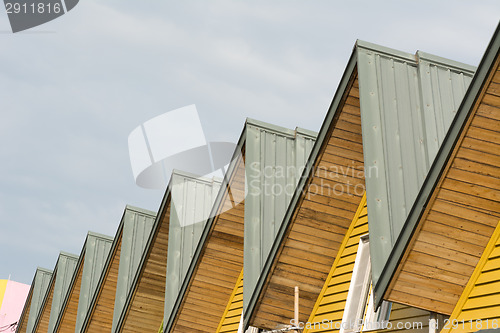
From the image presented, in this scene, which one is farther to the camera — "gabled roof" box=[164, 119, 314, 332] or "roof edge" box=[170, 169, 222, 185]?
"roof edge" box=[170, 169, 222, 185]

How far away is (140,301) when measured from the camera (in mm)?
Result: 18906

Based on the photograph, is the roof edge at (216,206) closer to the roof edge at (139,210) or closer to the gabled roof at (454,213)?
the roof edge at (139,210)

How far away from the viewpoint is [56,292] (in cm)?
2822

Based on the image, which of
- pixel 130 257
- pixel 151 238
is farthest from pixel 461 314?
pixel 130 257

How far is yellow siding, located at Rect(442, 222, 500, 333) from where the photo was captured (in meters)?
8.56

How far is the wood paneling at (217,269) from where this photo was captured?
1528cm

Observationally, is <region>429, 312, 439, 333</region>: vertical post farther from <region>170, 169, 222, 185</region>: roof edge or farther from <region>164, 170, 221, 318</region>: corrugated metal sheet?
<region>170, 169, 222, 185</region>: roof edge

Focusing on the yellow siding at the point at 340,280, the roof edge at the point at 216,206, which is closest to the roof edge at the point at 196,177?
the roof edge at the point at 216,206

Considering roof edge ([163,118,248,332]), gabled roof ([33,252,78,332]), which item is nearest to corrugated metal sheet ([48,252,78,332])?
gabled roof ([33,252,78,332])

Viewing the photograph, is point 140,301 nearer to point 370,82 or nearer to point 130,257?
point 130,257

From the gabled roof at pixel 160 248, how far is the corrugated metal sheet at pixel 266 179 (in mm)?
4144

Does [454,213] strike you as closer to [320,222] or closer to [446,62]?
[320,222]

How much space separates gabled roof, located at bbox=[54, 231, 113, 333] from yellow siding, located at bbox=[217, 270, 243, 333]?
30.1ft

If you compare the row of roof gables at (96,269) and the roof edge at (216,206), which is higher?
the row of roof gables at (96,269)
